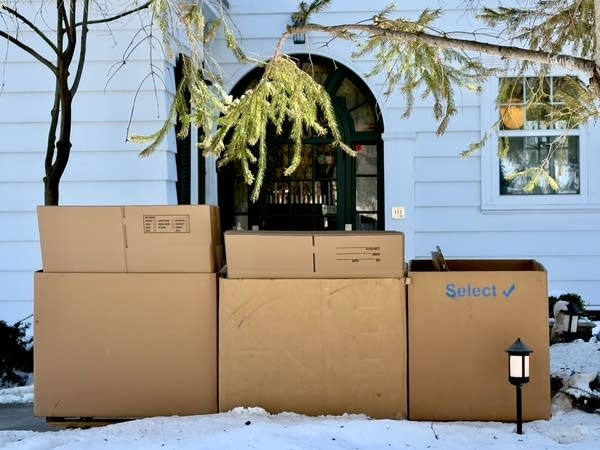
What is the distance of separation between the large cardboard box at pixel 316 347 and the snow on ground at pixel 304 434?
0.39 feet

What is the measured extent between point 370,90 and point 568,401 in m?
5.90

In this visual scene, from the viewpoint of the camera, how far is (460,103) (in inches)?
360

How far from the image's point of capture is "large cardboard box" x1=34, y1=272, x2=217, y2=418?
4.04 m

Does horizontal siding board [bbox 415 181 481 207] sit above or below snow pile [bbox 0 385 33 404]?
above

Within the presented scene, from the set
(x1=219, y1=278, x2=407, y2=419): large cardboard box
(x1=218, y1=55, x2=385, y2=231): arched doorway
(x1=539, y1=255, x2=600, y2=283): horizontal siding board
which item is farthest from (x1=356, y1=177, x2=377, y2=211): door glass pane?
(x1=219, y1=278, x2=407, y2=419): large cardboard box

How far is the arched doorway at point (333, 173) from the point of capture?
31.9ft

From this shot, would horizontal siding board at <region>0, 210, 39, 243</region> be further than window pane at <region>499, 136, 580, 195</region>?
No

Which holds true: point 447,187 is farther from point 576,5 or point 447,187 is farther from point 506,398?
point 506,398

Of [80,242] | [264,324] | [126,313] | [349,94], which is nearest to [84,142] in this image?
[349,94]

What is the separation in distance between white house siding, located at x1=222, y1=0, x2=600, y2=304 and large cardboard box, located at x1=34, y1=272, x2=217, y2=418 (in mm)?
5561

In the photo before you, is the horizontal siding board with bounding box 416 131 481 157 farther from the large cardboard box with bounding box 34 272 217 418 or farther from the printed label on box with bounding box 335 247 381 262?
the large cardboard box with bounding box 34 272 217 418

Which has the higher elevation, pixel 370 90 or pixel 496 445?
pixel 370 90

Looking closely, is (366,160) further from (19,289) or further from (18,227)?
(19,289)

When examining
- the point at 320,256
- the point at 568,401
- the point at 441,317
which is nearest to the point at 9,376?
the point at 320,256
